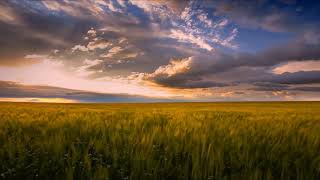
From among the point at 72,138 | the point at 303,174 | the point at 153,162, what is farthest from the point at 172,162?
the point at 72,138

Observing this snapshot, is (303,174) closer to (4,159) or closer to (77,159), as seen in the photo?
(77,159)

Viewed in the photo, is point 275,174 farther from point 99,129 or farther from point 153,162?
point 99,129

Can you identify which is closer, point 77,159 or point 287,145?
point 77,159

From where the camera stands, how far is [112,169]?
2.70m

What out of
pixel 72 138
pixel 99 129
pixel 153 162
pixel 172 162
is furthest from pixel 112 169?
pixel 99 129

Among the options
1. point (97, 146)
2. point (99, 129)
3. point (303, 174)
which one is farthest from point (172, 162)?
point (99, 129)

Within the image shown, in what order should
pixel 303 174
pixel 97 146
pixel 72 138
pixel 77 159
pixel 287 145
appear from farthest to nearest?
pixel 72 138 < pixel 287 145 < pixel 97 146 < pixel 77 159 < pixel 303 174

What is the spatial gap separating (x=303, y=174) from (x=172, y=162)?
1278mm

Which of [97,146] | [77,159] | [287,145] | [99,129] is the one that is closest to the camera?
[77,159]

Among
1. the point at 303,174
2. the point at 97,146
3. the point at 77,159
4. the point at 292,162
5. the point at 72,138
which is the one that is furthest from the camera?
the point at 72,138

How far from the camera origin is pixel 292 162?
10.3 ft

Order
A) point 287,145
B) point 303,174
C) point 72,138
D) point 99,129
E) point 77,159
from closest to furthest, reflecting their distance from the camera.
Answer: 1. point 303,174
2. point 77,159
3. point 287,145
4. point 72,138
5. point 99,129

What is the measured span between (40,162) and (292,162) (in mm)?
2695

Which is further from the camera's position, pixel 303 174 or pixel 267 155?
pixel 267 155
